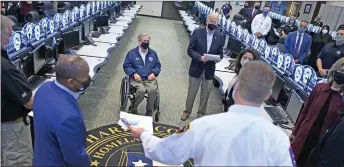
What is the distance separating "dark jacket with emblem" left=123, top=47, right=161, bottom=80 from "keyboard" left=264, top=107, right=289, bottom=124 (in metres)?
1.59

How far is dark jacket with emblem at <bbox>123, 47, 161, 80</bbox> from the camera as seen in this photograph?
3.93 metres

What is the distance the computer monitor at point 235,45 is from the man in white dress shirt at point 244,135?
4.34 meters

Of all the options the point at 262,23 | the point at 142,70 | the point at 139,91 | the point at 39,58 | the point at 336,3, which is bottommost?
the point at 139,91

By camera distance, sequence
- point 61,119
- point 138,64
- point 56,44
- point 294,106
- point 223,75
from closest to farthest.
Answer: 1. point 61,119
2. point 294,106
3. point 138,64
4. point 56,44
5. point 223,75

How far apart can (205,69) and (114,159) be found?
1.80 m

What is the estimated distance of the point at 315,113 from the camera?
2.53 metres

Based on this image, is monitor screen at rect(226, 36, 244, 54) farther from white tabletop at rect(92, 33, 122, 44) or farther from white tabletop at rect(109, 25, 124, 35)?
white tabletop at rect(109, 25, 124, 35)

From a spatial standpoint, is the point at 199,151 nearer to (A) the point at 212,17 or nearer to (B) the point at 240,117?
(B) the point at 240,117

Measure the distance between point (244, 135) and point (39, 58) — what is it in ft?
10.2

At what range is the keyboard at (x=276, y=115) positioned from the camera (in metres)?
3.14

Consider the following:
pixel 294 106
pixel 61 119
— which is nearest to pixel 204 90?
pixel 294 106

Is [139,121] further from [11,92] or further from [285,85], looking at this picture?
[285,85]

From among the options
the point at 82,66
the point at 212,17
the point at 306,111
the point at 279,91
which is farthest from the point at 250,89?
the point at 212,17

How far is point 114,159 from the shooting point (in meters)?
2.63
